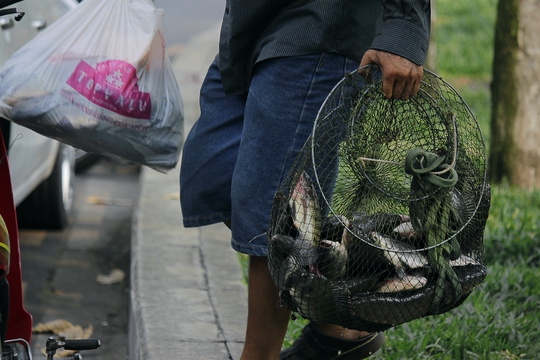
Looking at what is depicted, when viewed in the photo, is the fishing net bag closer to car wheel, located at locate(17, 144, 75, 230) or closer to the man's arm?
the man's arm

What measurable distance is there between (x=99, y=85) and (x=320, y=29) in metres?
0.64

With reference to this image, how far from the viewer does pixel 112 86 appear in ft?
7.39

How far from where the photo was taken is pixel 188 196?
8.09 feet

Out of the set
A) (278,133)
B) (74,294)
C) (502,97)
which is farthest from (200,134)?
(502,97)

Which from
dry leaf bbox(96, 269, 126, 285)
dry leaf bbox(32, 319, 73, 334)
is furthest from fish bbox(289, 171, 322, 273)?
dry leaf bbox(96, 269, 126, 285)

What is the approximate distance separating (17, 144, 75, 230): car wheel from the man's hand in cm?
288

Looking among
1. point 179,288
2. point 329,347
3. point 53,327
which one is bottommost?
point 53,327

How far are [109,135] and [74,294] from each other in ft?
6.26

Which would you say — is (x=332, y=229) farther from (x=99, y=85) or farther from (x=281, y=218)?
(x=99, y=85)

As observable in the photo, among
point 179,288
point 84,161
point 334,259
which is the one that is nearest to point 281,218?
point 334,259

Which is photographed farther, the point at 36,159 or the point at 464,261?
the point at 36,159

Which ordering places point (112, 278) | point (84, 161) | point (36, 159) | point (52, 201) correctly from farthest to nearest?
point (84, 161)
point (52, 201)
point (112, 278)
point (36, 159)

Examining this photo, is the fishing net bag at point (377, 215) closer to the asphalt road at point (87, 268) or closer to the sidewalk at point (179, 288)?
the sidewalk at point (179, 288)

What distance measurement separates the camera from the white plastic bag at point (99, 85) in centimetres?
225
